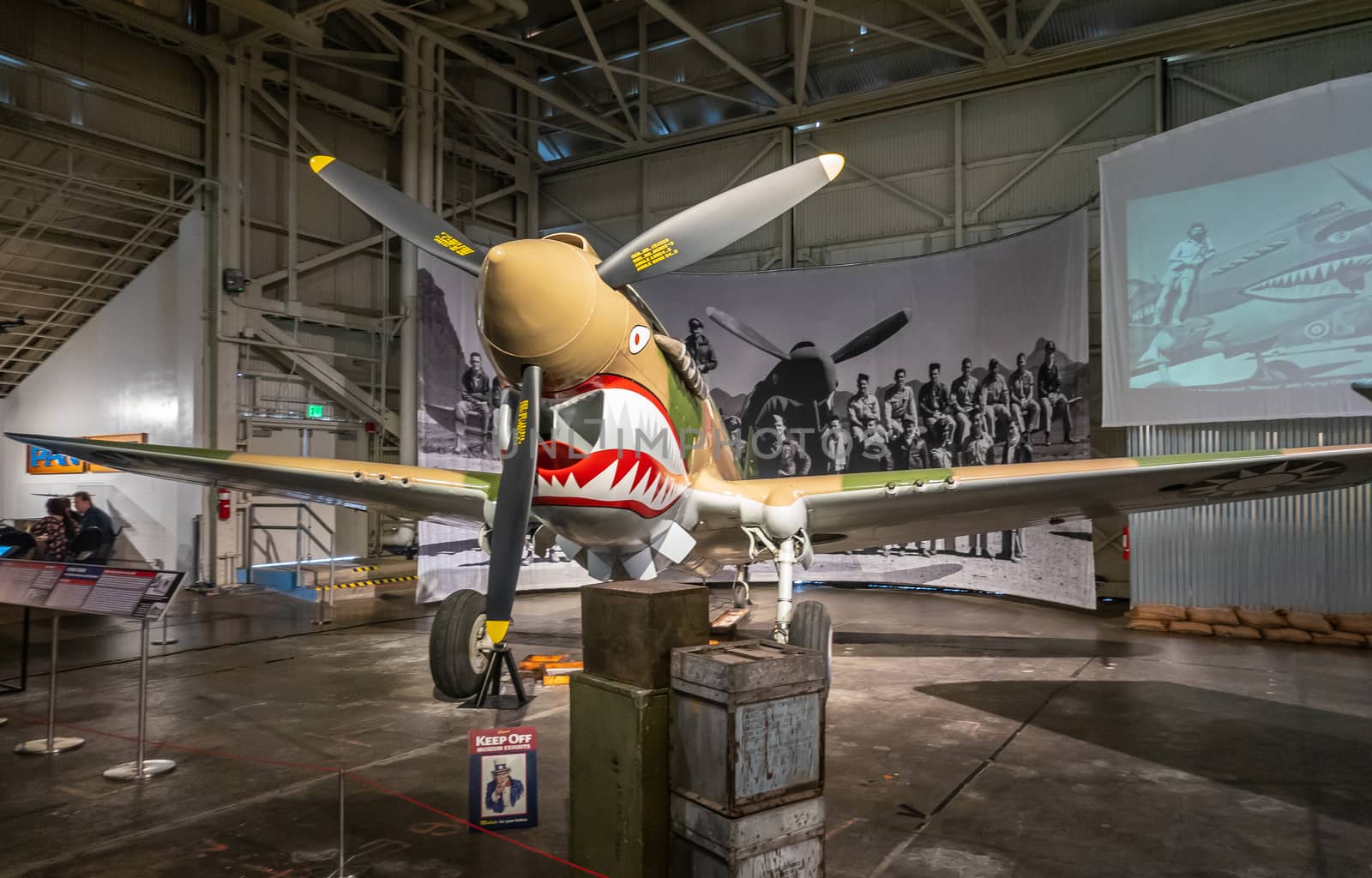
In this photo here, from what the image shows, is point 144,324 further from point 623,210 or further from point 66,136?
point 623,210

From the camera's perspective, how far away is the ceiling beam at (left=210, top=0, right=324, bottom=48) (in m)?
11.7

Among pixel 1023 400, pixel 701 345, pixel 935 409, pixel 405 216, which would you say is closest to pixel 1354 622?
pixel 1023 400

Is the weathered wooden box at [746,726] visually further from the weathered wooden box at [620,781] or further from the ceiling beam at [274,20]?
the ceiling beam at [274,20]

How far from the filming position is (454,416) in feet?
45.3

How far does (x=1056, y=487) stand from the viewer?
242 inches

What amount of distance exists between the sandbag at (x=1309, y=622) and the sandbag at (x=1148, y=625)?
1.31m

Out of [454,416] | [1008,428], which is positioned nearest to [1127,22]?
[1008,428]

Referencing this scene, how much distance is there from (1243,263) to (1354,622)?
4352 millimetres

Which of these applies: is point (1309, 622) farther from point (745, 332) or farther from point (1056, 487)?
point (745, 332)

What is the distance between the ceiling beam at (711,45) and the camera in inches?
508

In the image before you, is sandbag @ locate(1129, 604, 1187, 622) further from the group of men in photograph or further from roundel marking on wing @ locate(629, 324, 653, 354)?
roundel marking on wing @ locate(629, 324, 653, 354)

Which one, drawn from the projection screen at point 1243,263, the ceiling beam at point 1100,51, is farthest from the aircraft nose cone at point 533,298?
the ceiling beam at point 1100,51

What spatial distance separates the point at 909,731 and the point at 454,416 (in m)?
10.2

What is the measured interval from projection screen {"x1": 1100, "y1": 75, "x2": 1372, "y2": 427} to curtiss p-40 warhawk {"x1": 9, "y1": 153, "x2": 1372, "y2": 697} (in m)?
3.54
